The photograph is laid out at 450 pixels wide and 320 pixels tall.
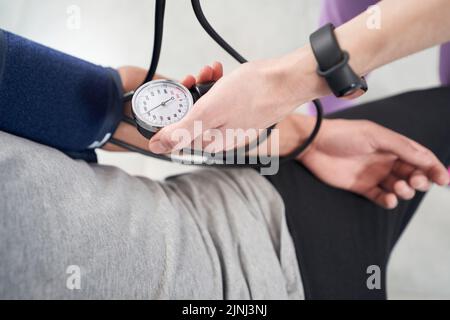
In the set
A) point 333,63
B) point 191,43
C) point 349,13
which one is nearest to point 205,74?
point 333,63

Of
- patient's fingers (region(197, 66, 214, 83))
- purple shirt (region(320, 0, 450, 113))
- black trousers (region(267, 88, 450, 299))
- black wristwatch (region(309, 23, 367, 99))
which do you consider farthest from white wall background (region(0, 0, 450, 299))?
black wristwatch (region(309, 23, 367, 99))

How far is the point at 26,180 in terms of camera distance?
47 cm

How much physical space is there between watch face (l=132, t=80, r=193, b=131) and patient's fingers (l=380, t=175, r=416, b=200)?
0.47 meters

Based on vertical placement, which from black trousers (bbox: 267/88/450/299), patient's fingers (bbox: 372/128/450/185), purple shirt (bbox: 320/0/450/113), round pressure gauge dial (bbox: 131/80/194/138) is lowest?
black trousers (bbox: 267/88/450/299)

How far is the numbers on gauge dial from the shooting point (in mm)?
525

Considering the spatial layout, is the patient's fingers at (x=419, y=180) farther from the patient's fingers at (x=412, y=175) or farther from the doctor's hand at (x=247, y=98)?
the doctor's hand at (x=247, y=98)

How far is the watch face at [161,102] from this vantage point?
523 mm

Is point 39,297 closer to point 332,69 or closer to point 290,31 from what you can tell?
point 332,69

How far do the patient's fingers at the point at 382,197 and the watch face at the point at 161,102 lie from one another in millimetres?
442

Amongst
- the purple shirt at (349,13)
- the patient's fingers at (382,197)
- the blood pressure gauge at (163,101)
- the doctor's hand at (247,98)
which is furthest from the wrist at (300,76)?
the purple shirt at (349,13)

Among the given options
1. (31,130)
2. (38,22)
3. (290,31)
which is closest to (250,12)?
(290,31)

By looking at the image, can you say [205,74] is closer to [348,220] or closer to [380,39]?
[380,39]

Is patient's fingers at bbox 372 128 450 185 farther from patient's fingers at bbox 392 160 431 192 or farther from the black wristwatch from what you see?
the black wristwatch

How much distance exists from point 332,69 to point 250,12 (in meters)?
0.71
